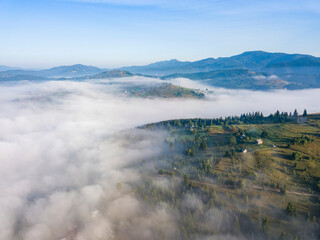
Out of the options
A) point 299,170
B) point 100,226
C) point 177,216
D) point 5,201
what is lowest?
point 5,201

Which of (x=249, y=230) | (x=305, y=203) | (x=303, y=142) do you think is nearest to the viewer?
(x=249, y=230)

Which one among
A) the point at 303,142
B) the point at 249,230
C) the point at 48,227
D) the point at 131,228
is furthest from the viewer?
the point at 303,142

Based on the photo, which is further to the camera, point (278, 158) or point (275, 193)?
point (278, 158)

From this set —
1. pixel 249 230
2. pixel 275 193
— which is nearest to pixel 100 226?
pixel 249 230

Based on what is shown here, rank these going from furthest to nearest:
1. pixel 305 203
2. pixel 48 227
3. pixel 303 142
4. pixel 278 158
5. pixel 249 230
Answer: pixel 303 142 → pixel 278 158 → pixel 48 227 → pixel 305 203 → pixel 249 230

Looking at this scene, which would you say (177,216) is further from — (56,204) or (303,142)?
(303,142)

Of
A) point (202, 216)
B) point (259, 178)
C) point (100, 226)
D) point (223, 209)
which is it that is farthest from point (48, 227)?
point (259, 178)

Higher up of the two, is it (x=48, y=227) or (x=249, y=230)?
(x=249, y=230)

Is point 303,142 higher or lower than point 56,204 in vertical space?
higher

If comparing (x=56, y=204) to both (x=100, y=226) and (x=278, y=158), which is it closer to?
(x=100, y=226)
